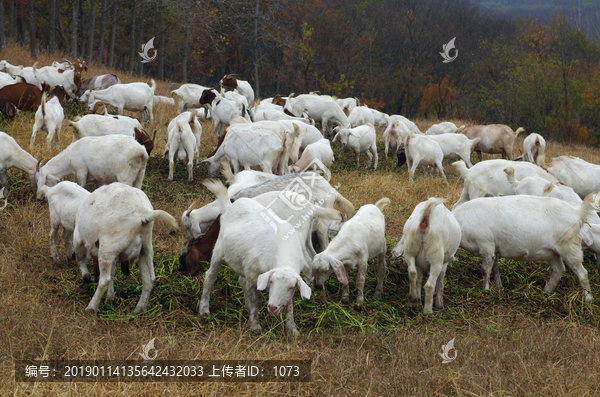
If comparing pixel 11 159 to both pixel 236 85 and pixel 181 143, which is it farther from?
pixel 236 85

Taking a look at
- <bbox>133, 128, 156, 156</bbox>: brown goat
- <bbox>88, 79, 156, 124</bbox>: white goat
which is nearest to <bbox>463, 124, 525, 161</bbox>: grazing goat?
<bbox>133, 128, 156, 156</bbox>: brown goat

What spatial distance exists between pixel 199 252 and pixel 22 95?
9058 mm

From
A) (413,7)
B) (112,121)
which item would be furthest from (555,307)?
(413,7)

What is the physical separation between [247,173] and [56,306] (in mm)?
3505

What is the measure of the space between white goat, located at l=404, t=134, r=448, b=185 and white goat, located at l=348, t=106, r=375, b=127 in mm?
5228

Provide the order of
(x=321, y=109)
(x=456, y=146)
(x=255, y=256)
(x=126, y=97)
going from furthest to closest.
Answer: (x=321, y=109)
(x=126, y=97)
(x=456, y=146)
(x=255, y=256)

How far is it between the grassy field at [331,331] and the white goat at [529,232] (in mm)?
375

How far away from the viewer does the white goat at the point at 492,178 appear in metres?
8.59

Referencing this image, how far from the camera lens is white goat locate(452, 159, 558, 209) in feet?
28.2

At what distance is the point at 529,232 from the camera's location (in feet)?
20.1

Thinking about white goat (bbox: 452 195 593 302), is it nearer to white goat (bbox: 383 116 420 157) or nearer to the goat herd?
the goat herd

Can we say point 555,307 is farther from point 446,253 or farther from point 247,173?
point 247,173
